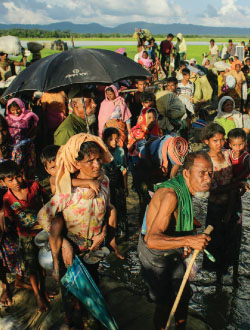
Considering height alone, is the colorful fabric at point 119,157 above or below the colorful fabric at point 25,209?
above

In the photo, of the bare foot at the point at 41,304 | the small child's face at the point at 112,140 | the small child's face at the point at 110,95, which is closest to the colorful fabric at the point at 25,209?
the bare foot at the point at 41,304

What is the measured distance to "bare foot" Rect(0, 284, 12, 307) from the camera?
3.28m

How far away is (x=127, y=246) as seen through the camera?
4.23 meters

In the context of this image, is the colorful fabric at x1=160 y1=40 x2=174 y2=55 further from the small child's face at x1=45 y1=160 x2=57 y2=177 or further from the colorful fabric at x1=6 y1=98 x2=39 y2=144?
the small child's face at x1=45 y1=160 x2=57 y2=177

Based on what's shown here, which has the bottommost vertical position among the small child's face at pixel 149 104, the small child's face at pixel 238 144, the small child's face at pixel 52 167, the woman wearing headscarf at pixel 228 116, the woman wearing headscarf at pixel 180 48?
the small child's face at pixel 52 167

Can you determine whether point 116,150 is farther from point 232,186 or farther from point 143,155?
point 232,186

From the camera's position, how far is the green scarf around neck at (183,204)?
2281 millimetres

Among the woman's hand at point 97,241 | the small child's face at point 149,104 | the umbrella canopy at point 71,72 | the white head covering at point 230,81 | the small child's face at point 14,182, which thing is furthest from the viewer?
the white head covering at point 230,81

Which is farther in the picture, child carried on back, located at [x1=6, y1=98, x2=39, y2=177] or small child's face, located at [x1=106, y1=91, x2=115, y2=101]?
small child's face, located at [x1=106, y1=91, x2=115, y2=101]

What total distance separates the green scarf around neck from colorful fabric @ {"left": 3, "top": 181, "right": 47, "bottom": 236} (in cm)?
142

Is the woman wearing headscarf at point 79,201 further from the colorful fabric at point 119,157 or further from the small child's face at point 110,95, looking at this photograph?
the small child's face at point 110,95

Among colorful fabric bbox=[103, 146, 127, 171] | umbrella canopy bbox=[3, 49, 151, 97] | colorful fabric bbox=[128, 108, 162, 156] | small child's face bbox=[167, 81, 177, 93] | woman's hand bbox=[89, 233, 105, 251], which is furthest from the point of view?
small child's face bbox=[167, 81, 177, 93]

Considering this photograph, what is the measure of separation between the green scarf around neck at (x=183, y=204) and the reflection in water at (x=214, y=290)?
1309mm

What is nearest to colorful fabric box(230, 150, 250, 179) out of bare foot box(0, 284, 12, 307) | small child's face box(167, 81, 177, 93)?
bare foot box(0, 284, 12, 307)
